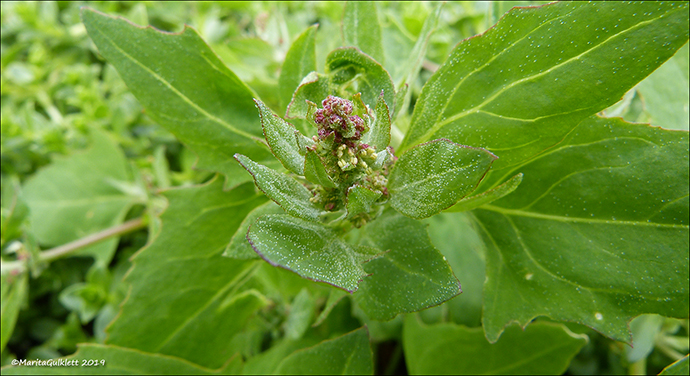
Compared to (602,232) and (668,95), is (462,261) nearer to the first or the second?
(602,232)

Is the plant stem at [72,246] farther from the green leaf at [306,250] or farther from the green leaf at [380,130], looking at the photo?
the green leaf at [380,130]

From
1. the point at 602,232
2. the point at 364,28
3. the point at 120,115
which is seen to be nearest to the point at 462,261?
the point at 602,232

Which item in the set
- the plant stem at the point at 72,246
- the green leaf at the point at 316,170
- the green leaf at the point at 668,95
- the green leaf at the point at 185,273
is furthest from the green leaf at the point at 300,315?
the green leaf at the point at 668,95

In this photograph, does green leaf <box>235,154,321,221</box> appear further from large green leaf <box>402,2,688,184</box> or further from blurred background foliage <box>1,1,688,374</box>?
blurred background foliage <box>1,1,688,374</box>

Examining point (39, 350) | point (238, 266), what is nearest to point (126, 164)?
point (39, 350)

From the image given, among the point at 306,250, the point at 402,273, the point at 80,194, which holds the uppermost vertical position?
the point at 306,250
